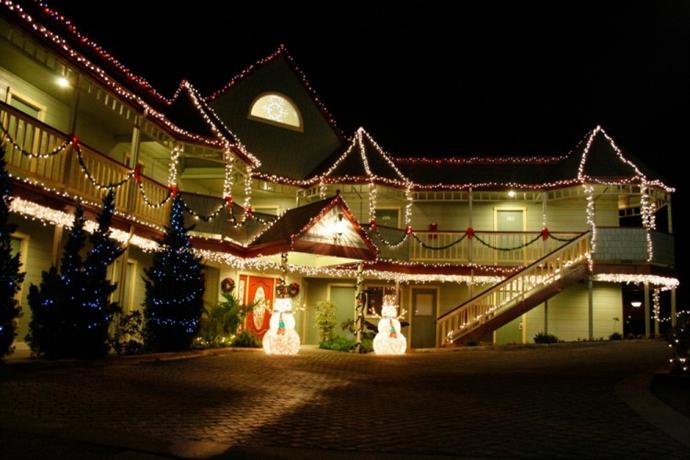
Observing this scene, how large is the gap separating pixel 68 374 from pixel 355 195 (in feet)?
51.6

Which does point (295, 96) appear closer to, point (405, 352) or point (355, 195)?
point (355, 195)

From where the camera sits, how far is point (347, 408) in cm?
802

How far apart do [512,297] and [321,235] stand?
6.44m

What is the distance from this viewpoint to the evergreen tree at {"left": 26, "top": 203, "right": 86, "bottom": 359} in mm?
11750

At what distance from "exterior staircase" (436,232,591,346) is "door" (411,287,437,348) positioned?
4.25 m

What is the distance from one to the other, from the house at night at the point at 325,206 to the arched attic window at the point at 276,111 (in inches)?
1.9

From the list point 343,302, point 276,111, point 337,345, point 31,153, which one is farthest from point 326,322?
point 31,153

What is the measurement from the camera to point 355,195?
2470 cm

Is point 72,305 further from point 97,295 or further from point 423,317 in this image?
point 423,317

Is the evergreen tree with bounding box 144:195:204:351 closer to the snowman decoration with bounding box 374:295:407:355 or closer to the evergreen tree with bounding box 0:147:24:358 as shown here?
the evergreen tree with bounding box 0:147:24:358

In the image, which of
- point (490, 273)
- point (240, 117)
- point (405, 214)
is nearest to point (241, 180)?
point (240, 117)

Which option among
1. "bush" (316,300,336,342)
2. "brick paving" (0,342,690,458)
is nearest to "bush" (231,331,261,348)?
"bush" (316,300,336,342)

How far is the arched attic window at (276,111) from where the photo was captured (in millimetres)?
24406

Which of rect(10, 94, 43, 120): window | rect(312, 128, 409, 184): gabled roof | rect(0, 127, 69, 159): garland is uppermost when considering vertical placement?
rect(312, 128, 409, 184): gabled roof
